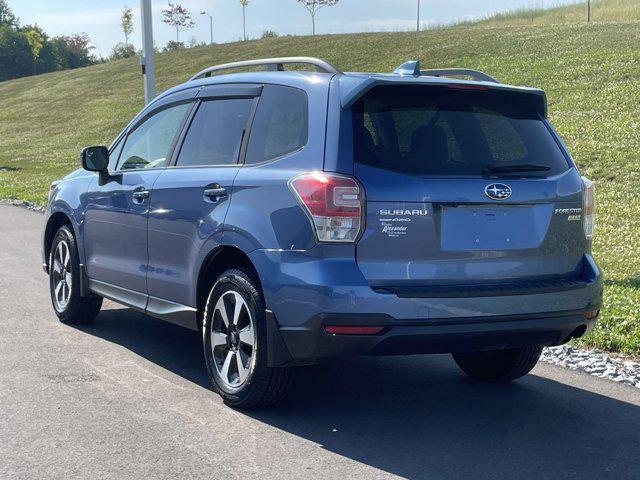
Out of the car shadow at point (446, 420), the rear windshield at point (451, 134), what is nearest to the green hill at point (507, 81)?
the car shadow at point (446, 420)

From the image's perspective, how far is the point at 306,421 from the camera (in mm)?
5520

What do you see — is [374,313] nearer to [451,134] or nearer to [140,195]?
[451,134]

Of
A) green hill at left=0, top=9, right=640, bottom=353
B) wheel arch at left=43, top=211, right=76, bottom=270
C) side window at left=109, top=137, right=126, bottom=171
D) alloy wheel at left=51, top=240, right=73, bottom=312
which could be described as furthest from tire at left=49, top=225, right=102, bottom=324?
green hill at left=0, top=9, right=640, bottom=353

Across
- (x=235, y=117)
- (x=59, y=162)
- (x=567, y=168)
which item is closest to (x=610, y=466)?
(x=567, y=168)

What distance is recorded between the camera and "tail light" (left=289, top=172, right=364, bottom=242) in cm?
499

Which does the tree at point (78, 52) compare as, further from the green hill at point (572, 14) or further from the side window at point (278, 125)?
the side window at point (278, 125)

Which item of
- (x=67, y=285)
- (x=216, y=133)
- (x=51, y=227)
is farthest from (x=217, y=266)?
(x=51, y=227)

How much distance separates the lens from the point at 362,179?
5.05 meters

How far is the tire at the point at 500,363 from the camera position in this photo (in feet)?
20.6

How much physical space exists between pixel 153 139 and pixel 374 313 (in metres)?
2.79

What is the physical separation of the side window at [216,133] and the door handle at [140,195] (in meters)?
0.36

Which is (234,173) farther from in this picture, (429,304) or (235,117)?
(429,304)

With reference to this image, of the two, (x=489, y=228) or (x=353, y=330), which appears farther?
(x=489, y=228)

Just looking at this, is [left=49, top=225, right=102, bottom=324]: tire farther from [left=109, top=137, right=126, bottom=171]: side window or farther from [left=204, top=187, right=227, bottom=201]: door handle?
[left=204, top=187, right=227, bottom=201]: door handle
